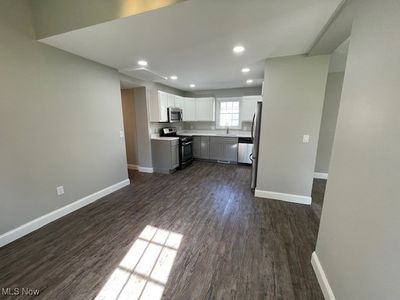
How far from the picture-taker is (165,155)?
4.48 metres

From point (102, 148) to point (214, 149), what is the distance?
3.29 metres

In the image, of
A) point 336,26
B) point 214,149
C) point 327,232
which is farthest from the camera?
point 214,149

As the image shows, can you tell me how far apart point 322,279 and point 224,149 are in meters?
4.09

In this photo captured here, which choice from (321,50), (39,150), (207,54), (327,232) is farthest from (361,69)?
(39,150)

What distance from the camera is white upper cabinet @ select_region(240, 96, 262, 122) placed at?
5199 mm

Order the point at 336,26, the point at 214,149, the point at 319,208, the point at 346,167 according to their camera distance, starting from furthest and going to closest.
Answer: the point at 214,149 < the point at 319,208 < the point at 336,26 < the point at 346,167

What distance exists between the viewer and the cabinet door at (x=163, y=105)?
4523mm

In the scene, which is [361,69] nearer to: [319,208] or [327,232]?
[327,232]

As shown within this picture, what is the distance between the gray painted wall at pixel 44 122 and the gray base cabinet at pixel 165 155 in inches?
55.3

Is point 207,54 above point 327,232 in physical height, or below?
above

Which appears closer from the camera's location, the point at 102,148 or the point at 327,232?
the point at 327,232

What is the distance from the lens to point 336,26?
5.65 feet

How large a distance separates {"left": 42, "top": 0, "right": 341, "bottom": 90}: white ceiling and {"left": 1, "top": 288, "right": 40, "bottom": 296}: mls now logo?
2612 mm

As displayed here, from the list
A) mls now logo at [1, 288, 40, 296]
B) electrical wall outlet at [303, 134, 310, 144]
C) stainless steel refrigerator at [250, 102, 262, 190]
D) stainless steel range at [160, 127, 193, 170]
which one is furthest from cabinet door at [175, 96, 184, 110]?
mls now logo at [1, 288, 40, 296]
